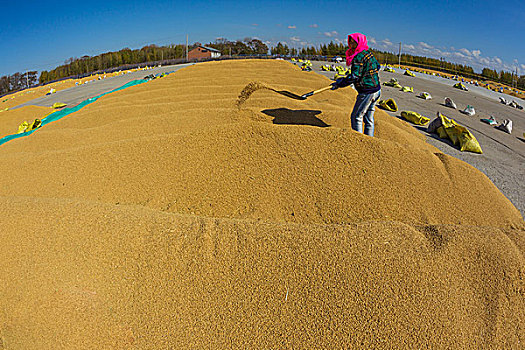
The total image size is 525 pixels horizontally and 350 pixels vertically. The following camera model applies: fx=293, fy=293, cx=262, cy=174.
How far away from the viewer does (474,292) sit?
126cm

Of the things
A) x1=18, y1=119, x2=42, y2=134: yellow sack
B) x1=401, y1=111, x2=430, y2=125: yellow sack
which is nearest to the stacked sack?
x1=401, y1=111, x2=430, y2=125: yellow sack

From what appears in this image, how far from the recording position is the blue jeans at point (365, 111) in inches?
97.3

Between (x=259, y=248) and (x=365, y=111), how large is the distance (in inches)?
68.7

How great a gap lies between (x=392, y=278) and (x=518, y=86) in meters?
15.4

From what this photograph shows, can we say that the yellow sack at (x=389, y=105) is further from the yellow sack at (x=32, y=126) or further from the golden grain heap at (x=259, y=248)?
the yellow sack at (x=32, y=126)

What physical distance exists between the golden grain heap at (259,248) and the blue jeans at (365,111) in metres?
0.50

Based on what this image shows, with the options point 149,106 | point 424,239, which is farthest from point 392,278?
point 149,106

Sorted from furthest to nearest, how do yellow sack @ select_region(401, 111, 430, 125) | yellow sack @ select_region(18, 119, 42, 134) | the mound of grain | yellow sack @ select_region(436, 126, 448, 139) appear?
yellow sack @ select_region(18, 119, 42, 134)
yellow sack @ select_region(401, 111, 430, 125)
yellow sack @ select_region(436, 126, 448, 139)
the mound of grain

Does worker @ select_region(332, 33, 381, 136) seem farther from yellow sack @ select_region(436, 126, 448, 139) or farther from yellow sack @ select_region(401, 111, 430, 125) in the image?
yellow sack @ select_region(401, 111, 430, 125)

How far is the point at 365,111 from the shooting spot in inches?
99.5

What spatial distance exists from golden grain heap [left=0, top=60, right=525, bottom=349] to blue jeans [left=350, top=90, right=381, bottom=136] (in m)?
0.50

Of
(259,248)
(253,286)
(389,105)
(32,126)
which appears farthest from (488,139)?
(32,126)

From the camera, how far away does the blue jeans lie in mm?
2473

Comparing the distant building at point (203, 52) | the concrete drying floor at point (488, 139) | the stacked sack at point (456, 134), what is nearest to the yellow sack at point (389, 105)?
the concrete drying floor at point (488, 139)
